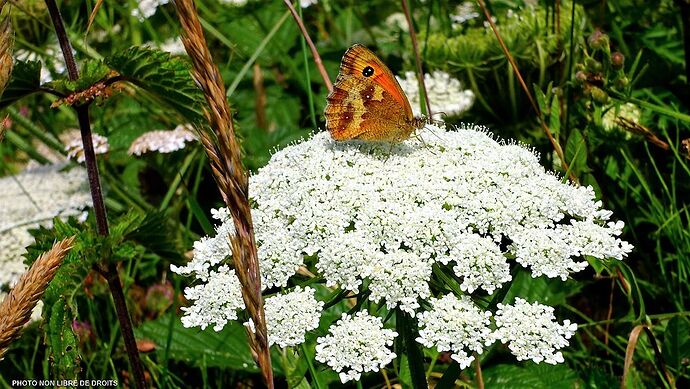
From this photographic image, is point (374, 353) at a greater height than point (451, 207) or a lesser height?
lesser

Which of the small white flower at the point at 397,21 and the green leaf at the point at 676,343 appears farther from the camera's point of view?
the small white flower at the point at 397,21

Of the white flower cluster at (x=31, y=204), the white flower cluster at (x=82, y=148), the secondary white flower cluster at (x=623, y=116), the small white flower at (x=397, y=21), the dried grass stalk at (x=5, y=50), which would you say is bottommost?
the secondary white flower cluster at (x=623, y=116)

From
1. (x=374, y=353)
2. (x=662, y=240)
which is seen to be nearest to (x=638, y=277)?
(x=662, y=240)

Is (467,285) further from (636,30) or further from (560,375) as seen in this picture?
(636,30)

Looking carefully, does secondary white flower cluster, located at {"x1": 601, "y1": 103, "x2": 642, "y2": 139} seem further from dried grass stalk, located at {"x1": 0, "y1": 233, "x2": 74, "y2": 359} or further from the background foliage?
dried grass stalk, located at {"x1": 0, "y1": 233, "x2": 74, "y2": 359}

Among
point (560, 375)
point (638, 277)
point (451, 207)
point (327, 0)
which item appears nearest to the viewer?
point (451, 207)

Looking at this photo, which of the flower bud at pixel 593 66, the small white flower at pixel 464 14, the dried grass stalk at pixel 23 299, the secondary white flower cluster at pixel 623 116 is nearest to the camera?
the dried grass stalk at pixel 23 299

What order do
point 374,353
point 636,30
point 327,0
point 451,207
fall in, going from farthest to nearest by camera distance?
point 327,0 < point 636,30 < point 451,207 < point 374,353

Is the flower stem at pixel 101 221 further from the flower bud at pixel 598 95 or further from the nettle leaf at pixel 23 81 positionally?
the flower bud at pixel 598 95

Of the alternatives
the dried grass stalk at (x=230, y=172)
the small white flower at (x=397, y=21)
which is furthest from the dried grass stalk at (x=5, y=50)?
the small white flower at (x=397, y=21)
